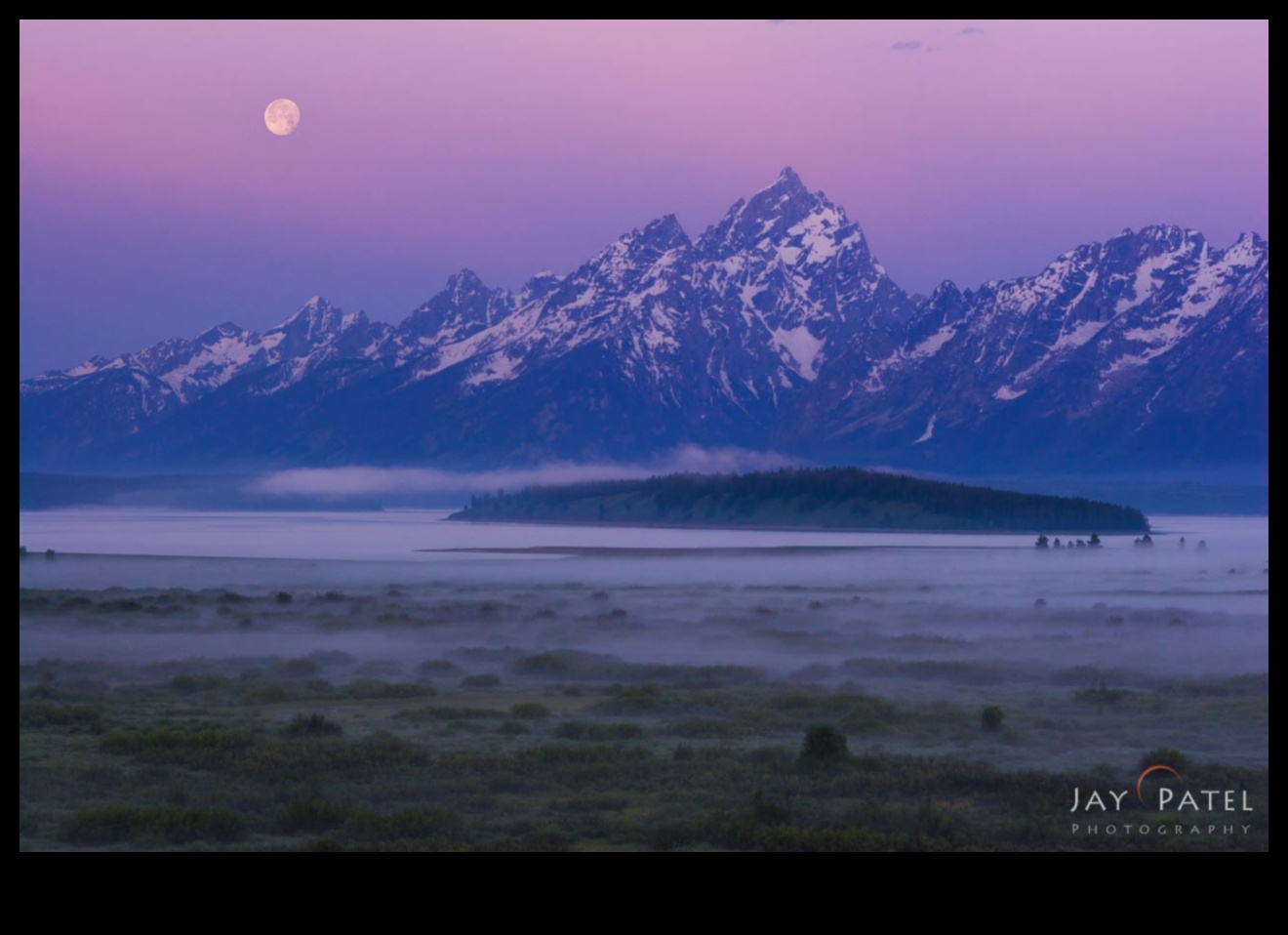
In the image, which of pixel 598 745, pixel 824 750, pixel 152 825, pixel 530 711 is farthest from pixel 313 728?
pixel 824 750

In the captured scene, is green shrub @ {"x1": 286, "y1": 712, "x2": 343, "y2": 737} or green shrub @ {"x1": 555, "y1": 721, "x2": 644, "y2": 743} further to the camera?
green shrub @ {"x1": 286, "y1": 712, "x2": 343, "y2": 737}

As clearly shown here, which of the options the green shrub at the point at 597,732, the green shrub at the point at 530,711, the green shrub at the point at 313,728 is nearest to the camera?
the green shrub at the point at 597,732

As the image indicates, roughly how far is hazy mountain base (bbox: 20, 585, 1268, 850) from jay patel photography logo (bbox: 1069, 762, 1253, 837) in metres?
0.13

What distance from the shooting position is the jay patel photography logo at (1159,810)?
24812 millimetres

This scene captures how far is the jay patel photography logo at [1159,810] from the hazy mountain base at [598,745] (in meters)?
0.13

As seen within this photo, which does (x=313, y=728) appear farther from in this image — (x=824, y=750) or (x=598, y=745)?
(x=824, y=750)

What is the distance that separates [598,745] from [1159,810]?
12648 mm

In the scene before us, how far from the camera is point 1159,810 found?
1048 inches

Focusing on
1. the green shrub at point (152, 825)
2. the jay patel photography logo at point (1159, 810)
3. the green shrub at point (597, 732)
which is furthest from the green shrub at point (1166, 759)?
the green shrub at point (152, 825)

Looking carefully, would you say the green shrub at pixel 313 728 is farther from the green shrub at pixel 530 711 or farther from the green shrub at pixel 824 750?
the green shrub at pixel 824 750

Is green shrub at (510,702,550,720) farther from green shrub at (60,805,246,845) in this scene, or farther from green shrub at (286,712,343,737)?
green shrub at (60,805,246,845)

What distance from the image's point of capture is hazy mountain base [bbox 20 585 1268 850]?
24234 mm

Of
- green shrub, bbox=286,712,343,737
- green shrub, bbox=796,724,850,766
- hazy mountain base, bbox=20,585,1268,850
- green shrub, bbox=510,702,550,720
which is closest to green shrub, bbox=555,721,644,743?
hazy mountain base, bbox=20,585,1268,850
